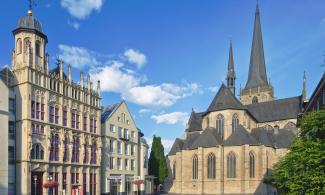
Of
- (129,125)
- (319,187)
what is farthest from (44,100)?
(319,187)

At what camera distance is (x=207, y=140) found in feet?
231

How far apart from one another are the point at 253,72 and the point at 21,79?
2826 inches

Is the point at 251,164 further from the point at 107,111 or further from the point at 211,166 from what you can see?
the point at 107,111

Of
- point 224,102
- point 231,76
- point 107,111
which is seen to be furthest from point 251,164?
point 231,76

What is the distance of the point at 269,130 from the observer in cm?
7600

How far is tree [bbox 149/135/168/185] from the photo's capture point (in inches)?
2785

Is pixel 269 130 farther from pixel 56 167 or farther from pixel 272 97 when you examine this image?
pixel 56 167

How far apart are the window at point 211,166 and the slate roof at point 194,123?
54.5 ft

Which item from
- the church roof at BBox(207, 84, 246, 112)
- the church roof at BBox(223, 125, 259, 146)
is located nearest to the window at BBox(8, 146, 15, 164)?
the church roof at BBox(223, 125, 259, 146)

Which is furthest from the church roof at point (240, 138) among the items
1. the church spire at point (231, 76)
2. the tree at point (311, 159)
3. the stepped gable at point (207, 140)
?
the tree at point (311, 159)

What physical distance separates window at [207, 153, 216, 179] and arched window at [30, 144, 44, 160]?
35.6 m

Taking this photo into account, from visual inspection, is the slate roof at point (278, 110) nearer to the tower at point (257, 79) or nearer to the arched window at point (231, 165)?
the tower at point (257, 79)

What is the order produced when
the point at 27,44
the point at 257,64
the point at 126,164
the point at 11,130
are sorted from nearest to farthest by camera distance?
the point at 11,130
the point at 27,44
the point at 126,164
the point at 257,64

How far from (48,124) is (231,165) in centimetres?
3620
